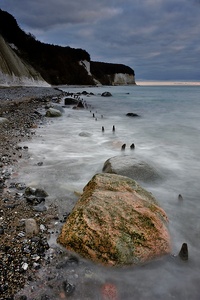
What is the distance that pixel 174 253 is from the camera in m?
3.13

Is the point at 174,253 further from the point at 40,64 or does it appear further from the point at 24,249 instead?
the point at 40,64

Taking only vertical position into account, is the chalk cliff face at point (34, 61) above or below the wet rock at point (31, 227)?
above

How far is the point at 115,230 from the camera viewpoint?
2.97 meters

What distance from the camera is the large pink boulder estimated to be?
2869 millimetres

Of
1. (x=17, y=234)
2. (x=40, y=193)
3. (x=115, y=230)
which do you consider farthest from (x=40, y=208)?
(x=115, y=230)

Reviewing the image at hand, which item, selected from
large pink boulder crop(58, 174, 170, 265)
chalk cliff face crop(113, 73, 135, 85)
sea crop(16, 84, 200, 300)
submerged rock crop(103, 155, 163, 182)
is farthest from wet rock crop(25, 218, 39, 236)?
chalk cliff face crop(113, 73, 135, 85)

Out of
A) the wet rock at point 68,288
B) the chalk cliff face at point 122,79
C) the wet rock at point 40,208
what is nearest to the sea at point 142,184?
the wet rock at point 68,288

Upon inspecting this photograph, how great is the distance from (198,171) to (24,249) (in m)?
5.02

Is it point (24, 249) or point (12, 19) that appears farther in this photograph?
point (12, 19)

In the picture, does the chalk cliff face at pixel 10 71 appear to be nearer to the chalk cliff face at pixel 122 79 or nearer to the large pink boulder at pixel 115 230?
the large pink boulder at pixel 115 230

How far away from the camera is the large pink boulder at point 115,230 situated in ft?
9.41

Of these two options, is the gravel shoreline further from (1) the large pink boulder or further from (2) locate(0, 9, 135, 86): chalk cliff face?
(2) locate(0, 9, 135, 86): chalk cliff face

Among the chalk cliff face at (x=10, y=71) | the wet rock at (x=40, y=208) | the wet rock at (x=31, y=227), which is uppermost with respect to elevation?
the chalk cliff face at (x=10, y=71)

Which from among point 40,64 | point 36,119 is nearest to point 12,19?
point 40,64
